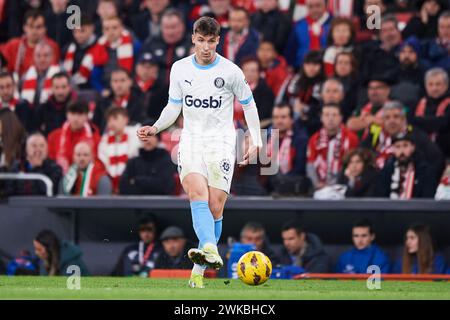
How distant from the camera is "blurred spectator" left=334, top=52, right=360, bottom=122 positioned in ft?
59.8

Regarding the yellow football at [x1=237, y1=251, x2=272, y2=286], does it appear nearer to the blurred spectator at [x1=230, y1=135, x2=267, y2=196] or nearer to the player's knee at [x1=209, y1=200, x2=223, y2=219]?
the player's knee at [x1=209, y1=200, x2=223, y2=219]

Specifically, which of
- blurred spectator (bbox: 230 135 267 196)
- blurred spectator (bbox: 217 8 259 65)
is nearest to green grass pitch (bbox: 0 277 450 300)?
blurred spectator (bbox: 230 135 267 196)

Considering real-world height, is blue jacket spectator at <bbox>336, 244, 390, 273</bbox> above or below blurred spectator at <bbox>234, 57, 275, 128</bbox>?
below

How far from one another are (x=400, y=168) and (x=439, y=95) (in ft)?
4.71

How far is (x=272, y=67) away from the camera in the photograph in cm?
1908

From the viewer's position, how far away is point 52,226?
17.6 meters

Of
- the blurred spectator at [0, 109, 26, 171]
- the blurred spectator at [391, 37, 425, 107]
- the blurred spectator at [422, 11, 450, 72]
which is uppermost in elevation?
the blurred spectator at [422, 11, 450, 72]

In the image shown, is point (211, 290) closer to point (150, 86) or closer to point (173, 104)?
point (173, 104)

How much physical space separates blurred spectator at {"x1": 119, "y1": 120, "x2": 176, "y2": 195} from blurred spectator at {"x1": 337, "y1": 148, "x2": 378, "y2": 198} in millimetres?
2379

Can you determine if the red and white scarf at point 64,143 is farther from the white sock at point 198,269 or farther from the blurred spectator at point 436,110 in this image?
the white sock at point 198,269

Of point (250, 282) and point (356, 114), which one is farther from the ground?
point (356, 114)

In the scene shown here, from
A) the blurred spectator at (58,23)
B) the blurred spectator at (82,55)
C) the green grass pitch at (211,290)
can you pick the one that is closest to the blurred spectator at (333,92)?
the green grass pitch at (211,290)

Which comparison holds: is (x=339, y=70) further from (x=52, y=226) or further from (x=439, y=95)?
(x=52, y=226)
